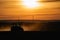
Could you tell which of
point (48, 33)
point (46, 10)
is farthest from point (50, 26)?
point (46, 10)

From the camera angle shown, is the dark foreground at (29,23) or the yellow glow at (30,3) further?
the yellow glow at (30,3)

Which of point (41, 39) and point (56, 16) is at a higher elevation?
point (56, 16)

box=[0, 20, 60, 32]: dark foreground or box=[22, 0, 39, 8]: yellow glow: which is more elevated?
box=[22, 0, 39, 8]: yellow glow

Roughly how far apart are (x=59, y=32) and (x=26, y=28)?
30 centimetres

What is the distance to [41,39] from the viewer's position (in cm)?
174

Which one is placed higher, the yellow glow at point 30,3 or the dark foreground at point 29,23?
the yellow glow at point 30,3

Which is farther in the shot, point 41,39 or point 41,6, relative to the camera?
point 41,6

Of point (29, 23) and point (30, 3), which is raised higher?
point (30, 3)

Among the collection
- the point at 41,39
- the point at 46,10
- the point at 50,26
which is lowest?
the point at 41,39

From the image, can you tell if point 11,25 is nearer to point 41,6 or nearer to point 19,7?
point 19,7

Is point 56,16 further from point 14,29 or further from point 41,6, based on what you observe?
point 14,29

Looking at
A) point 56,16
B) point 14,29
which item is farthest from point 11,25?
point 56,16

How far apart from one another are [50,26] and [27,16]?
0.24 m

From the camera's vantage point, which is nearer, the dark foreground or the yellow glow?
the dark foreground
